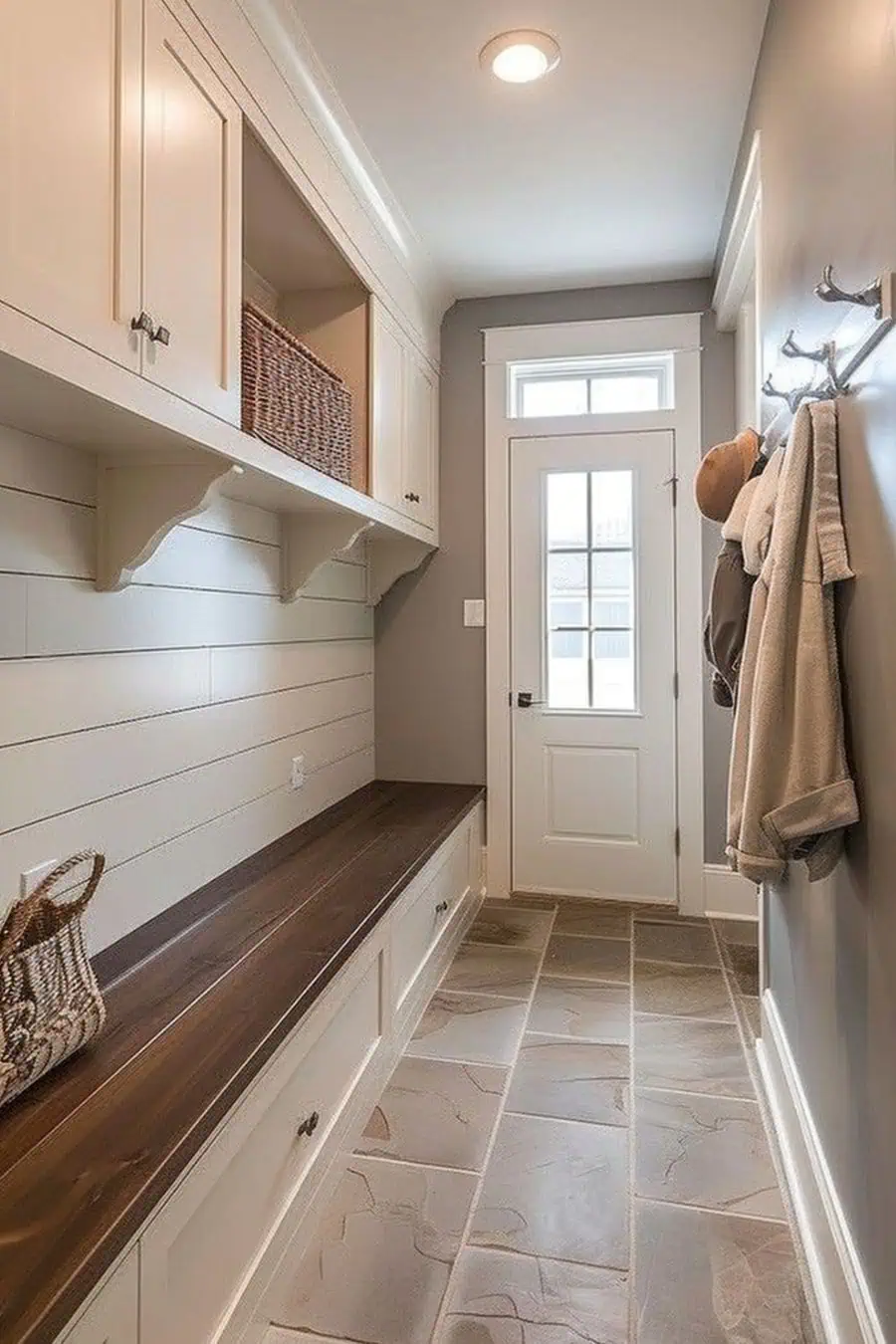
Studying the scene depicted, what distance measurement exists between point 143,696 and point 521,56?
1.82 m

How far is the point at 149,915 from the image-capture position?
6.15 ft

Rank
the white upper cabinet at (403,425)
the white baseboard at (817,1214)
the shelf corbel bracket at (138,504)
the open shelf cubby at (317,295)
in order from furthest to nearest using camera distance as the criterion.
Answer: the white upper cabinet at (403,425)
the open shelf cubby at (317,295)
the shelf corbel bracket at (138,504)
the white baseboard at (817,1214)

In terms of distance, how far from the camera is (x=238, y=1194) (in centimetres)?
132

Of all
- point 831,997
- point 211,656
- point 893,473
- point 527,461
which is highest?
point 527,461

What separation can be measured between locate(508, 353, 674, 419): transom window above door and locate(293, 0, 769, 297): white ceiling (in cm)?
37

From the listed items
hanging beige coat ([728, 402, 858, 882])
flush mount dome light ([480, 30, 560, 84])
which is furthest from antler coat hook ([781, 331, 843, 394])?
flush mount dome light ([480, 30, 560, 84])

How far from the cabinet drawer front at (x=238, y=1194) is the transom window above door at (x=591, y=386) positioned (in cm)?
259

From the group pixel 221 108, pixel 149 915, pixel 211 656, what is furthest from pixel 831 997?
pixel 221 108

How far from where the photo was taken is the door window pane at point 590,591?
341 cm

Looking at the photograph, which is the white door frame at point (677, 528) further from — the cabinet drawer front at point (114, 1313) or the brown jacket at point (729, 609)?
the cabinet drawer front at point (114, 1313)

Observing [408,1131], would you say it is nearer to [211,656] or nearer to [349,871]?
[349,871]

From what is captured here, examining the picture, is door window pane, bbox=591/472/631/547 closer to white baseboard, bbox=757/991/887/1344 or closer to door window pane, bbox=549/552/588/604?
door window pane, bbox=549/552/588/604

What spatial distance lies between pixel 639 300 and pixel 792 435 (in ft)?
7.39

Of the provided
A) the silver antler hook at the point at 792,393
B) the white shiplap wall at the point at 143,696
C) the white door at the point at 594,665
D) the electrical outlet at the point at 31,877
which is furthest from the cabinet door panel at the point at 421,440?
the electrical outlet at the point at 31,877
